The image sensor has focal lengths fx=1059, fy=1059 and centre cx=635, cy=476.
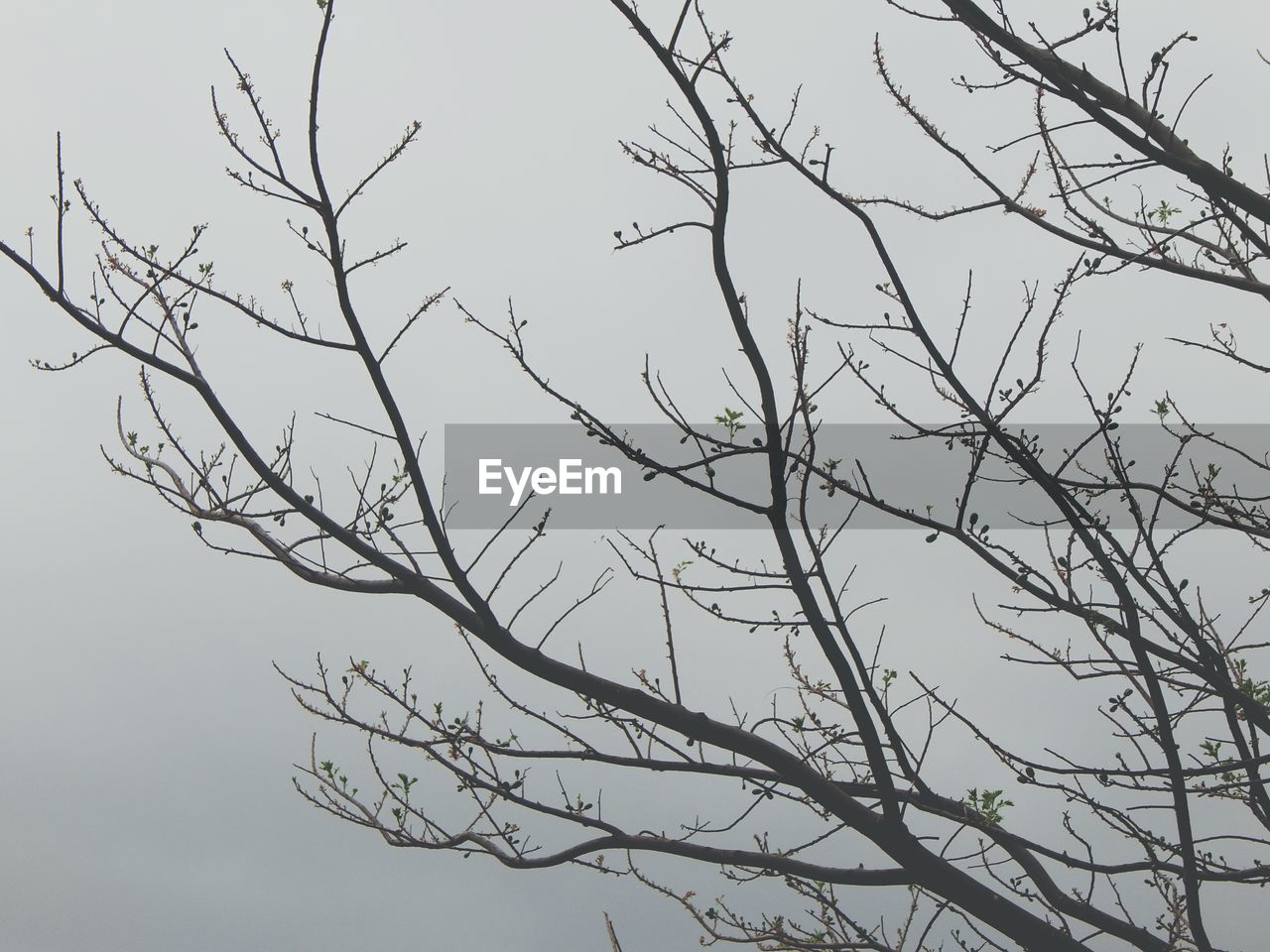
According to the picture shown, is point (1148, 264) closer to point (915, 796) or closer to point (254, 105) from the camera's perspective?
point (915, 796)

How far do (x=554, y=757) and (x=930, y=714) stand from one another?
6.18 ft

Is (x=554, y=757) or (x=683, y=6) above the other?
(x=683, y=6)

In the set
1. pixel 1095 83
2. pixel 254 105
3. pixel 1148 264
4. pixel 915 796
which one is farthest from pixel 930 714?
pixel 254 105

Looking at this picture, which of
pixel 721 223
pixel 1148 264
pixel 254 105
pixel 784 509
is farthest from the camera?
pixel 1148 264

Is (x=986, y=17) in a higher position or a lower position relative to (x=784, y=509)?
higher

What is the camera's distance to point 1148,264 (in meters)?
5.21

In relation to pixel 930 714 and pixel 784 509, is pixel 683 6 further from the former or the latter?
pixel 930 714

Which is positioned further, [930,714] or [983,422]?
[930,714]

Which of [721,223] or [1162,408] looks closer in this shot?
[721,223]

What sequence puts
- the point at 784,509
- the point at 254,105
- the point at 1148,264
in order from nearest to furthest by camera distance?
the point at 784,509
the point at 254,105
the point at 1148,264

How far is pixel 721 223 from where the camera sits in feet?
13.7

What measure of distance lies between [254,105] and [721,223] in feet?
7.58

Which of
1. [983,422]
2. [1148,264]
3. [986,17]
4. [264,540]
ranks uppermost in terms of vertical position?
[986,17]

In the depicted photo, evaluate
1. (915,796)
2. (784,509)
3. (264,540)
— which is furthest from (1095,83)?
(264,540)
